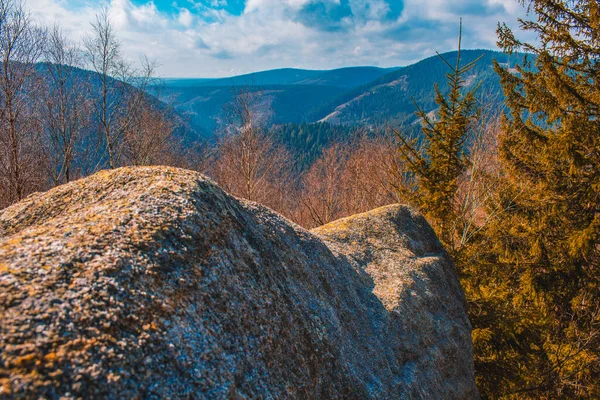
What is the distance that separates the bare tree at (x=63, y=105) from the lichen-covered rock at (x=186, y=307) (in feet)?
56.4

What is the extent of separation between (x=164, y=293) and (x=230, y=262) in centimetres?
93

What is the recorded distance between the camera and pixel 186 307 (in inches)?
127

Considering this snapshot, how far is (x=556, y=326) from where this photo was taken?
902cm

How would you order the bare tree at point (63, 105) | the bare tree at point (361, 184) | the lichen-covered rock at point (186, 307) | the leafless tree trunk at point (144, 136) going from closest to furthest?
the lichen-covered rock at point (186, 307) < the bare tree at point (63, 105) < the leafless tree trunk at point (144, 136) < the bare tree at point (361, 184)

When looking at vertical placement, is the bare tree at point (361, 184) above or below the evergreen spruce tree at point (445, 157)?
below

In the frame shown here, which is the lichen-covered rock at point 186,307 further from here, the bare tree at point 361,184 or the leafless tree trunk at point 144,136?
the leafless tree trunk at point 144,136

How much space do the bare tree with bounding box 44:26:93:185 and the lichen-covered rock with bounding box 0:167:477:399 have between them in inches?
677

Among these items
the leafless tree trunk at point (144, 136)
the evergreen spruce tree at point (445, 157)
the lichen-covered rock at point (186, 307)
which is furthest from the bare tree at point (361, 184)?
the lichen-covered rock at point (186, 307)

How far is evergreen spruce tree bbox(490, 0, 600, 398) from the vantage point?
8.09 metres

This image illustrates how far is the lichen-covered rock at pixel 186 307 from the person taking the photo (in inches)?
96.4

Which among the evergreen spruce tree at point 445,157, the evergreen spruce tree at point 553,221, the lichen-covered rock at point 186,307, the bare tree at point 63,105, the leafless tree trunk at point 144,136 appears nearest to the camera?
the lichen-covered rock at point 186,307

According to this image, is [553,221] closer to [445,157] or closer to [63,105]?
[445,157]

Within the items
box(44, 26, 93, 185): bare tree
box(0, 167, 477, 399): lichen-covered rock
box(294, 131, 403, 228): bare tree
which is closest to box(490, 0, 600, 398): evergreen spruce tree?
box(0, 167, 477, 399): lichen-covered rock

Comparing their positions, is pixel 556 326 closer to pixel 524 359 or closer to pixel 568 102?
pixel 524 359
